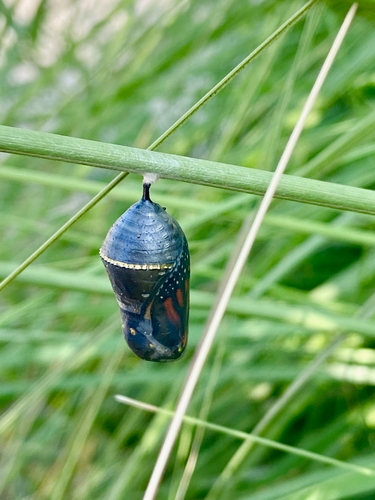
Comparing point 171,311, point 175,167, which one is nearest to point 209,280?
point 171,311

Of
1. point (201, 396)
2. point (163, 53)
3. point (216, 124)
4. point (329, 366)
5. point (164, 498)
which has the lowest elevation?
point (164, 498)

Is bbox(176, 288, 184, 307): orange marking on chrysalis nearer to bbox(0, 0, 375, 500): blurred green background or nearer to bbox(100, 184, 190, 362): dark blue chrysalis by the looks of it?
bbox(100, 184, 190, 362): dark blue chrysalis

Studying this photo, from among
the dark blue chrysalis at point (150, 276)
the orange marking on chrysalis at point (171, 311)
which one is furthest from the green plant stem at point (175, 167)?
the orange marking on chrysalis at point (171, 311)

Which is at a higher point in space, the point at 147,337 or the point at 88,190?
the point at 88,190

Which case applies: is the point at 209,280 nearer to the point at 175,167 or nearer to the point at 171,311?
the point at 171,311

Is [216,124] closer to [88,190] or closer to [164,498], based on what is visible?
[88,190]

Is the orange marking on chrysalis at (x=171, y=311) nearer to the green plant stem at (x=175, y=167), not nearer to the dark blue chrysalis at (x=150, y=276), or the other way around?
the dark blue chrysalis at (x=150, y=276)

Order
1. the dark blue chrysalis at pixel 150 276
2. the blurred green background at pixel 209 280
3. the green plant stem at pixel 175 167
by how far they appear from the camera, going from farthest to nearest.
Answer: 1. the blurred green background at pixel 209 280
2. the dark blue chrysalis at pixel 150 276
3. the green plant stem at pixel 175 167

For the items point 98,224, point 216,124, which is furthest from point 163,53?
point 98,224

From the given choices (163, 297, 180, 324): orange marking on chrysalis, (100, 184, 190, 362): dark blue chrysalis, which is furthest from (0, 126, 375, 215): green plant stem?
(163, 297, 180, 324): orange marking on chrysalis
